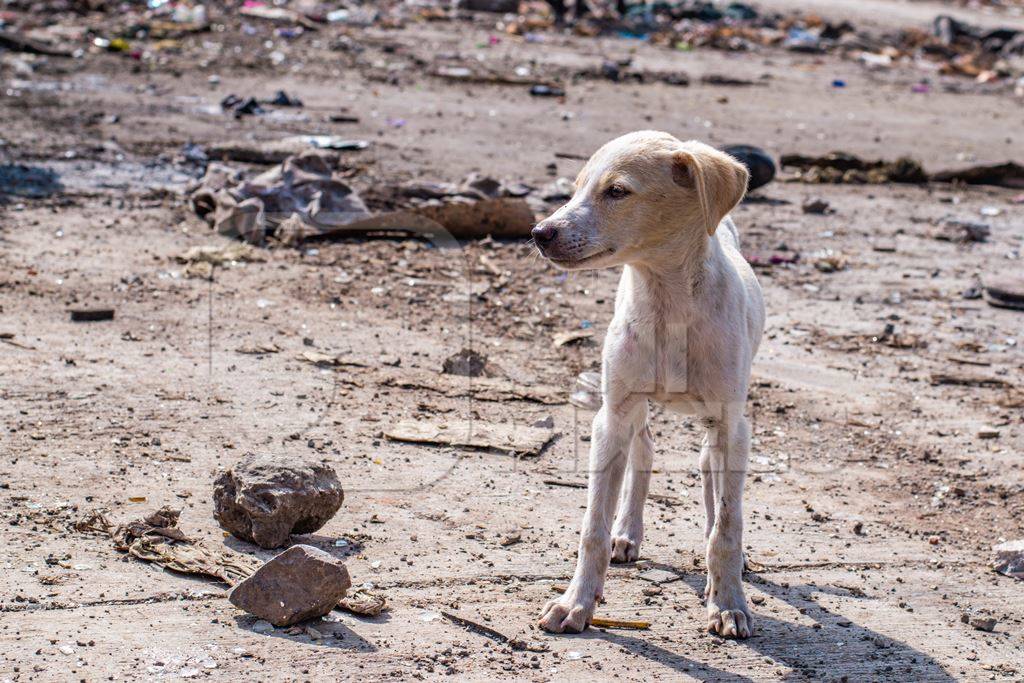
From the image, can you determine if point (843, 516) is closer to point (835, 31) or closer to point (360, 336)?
point (360, 336)

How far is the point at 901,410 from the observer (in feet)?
22.2

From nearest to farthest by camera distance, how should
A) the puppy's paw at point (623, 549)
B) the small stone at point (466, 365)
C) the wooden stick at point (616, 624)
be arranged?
the wooden stick at point (616, 624), the puppy's paw at point (623, 549), the small stone at point (466, 365)

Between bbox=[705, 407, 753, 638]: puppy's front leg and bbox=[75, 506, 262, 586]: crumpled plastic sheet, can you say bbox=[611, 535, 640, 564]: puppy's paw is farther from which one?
bbox=[75, 506, 262, 586]: crumpled plastic sheet

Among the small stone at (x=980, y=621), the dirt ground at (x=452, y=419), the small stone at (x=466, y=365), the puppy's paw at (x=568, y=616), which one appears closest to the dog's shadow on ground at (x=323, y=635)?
the dirt ground at (x=452, y=419)

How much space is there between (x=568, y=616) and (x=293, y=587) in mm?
920

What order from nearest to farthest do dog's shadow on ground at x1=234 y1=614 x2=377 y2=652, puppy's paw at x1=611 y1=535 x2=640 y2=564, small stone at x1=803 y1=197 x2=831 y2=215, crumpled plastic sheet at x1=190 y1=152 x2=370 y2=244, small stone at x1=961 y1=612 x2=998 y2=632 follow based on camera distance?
dog's shadow on ground at x1=234 y1=614 x2=377 y2=652 → small stone at x1=961 y1=612 x2=998 y2=632 → puppy's paw at x1=611 y1=535 x2=640 y2=564 → crumpled plastic sheet at x1=190 y1=152 x2=370 y2=244 → small stone at x1=803 y1=197 x2=831 y2=215

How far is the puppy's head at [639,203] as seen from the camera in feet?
13.6

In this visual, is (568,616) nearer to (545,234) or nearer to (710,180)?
(545,234)

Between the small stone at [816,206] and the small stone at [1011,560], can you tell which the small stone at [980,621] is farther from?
the small stone at [816,206]

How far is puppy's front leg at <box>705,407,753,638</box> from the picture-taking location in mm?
4418

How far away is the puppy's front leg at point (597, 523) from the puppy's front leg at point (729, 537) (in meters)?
0.33

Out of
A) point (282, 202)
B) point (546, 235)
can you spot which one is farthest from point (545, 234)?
point (282, 202)

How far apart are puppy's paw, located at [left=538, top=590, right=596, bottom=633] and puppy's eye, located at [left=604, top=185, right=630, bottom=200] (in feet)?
4.41

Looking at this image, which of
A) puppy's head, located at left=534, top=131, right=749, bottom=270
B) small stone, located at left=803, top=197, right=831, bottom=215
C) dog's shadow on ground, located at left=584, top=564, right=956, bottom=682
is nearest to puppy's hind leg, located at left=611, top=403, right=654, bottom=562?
dog's shadow on ground, located at left=584, top=564, right=956, bottom=682
